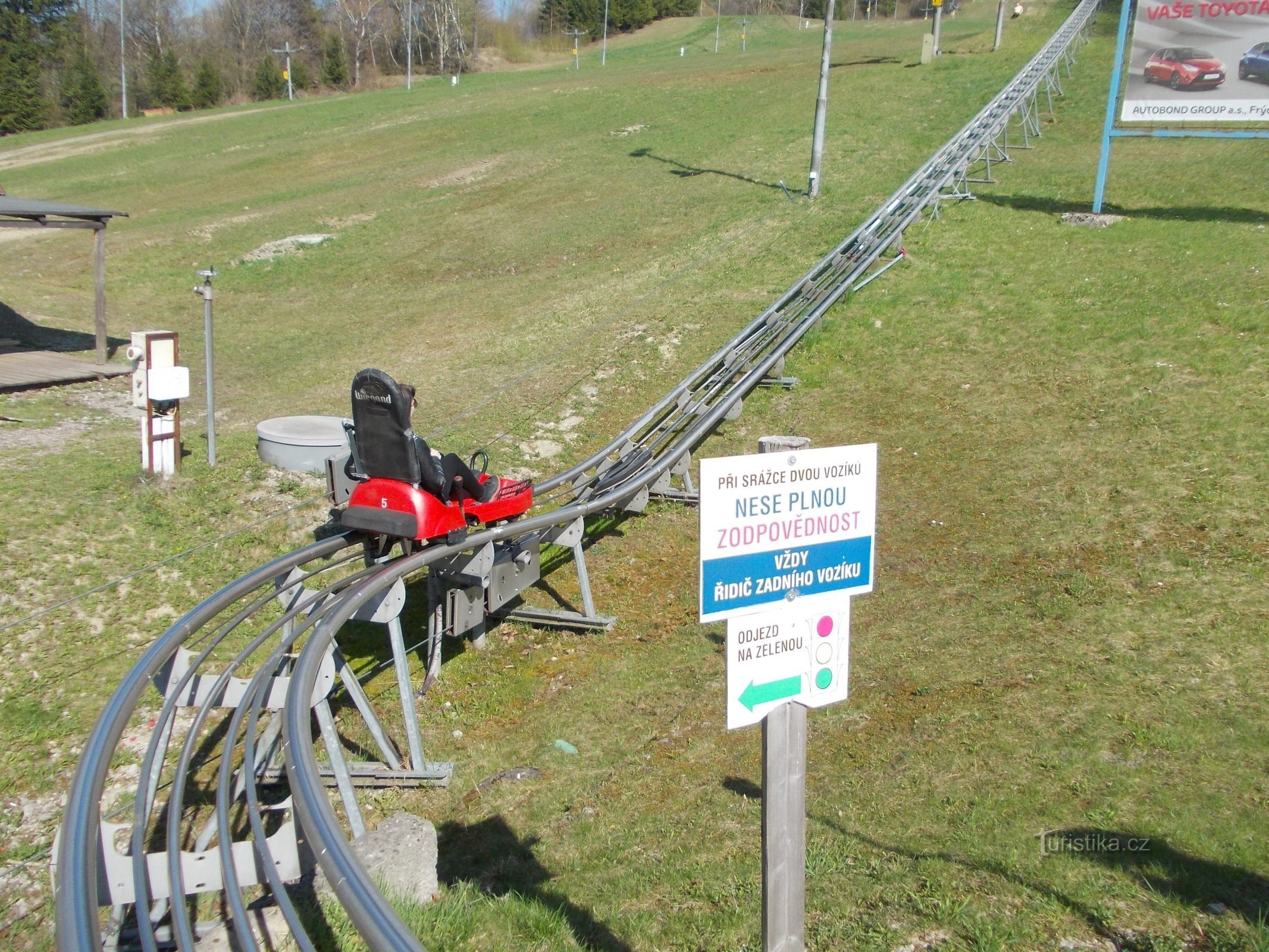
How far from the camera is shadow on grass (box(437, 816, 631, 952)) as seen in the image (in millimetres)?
4895

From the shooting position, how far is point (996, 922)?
4.60 meters

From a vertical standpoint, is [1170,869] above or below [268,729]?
above

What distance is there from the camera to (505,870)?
5797 mm

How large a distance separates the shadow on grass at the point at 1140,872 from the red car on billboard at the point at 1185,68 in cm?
1435

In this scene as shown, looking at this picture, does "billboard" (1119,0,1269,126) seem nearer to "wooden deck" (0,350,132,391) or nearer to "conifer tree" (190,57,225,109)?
"wooden deck" (0,350,132,391)

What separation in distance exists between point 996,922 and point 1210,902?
94 cm

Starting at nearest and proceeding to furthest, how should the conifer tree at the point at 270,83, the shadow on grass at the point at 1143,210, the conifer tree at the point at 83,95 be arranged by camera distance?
the shadow on grass at the point at 1143,210
the conifer tree at the point at 83,95
the conifer tree at the point at 270,83

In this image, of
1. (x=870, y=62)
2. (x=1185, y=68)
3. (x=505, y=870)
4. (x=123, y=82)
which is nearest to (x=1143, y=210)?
(x=1185, y=68)

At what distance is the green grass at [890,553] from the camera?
5090 mm

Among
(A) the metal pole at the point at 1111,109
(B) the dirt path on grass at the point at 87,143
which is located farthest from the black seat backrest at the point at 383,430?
(B) the dirt path on grass at the point at 87,143

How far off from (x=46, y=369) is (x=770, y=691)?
15617mm

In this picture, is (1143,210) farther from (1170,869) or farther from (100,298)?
(100,298)

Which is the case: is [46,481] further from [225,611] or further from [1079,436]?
[1079,436]

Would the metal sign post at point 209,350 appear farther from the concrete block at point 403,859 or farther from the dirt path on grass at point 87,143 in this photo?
the dirt path on grass at point 87,143
